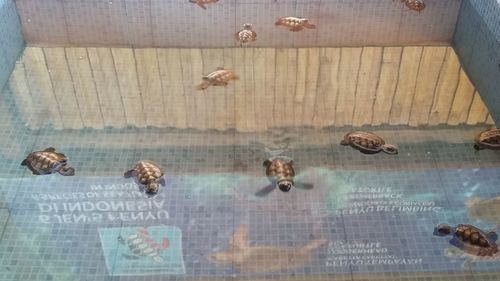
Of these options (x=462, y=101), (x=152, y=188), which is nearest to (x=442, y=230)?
(x=462, y=101)

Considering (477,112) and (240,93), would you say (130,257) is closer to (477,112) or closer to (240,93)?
(240,93)

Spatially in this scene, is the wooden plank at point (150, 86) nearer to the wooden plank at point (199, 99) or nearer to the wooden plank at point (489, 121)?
the wooden plank at point (199, 99)

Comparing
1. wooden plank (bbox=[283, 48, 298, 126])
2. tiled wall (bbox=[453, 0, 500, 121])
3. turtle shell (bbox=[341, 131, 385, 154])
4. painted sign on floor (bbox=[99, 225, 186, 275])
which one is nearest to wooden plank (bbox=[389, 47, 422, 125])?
turtle shell (bbox=[341, 131, 385, 154])

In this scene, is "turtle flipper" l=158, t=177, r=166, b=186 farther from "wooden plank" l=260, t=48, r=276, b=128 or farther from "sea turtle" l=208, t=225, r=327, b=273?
"wooden plank" l=260, t=48, r=276, b=128

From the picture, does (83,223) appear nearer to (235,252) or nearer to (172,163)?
(172,163)

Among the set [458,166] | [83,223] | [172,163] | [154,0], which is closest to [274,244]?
[172,163]

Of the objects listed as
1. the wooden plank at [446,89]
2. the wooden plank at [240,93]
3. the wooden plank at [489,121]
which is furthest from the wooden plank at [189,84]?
the wooden plank at [489,121]
